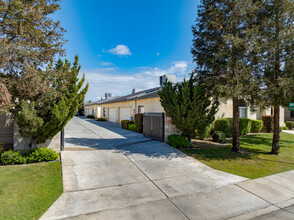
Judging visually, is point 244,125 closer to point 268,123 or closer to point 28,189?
point 268,123

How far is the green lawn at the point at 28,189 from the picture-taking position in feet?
12.2

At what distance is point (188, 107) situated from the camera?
29.9 ft

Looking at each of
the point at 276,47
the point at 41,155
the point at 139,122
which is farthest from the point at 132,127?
the point at 276,47

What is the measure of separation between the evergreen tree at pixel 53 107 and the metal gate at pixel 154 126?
5228mm

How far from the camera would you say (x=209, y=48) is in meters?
8.85

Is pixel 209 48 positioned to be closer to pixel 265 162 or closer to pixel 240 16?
pixel 240 16

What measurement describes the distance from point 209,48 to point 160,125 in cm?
523

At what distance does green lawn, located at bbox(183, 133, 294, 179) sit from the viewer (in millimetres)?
6621

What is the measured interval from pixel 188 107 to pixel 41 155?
23.7 ft

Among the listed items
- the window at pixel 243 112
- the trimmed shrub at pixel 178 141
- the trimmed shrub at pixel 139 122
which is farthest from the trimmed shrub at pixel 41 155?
the window at pixel 243 112

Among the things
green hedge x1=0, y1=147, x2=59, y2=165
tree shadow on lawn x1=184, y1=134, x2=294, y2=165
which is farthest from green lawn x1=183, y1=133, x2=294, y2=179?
green hedge x1=0, y1=147, x2=59, y2=165

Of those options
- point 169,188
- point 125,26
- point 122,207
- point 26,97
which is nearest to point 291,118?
point 125,26

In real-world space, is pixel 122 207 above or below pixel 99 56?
below

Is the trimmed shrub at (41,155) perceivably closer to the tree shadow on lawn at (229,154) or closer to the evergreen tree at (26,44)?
the evergreen tree at (26,44)
